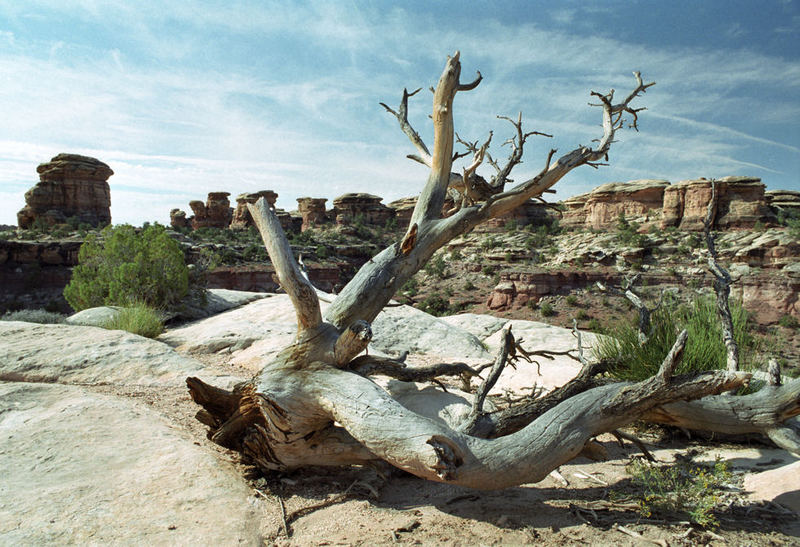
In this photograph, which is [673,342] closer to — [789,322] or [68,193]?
[789,322]

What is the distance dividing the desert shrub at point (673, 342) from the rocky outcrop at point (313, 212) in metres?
64.4

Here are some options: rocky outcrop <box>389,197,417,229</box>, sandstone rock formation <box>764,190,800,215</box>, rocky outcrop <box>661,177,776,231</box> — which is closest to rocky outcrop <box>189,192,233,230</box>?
rocky outcrop <box>389,197,417,229</box>

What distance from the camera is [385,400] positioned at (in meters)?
3.37

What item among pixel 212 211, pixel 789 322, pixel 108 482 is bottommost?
pixel 789 322

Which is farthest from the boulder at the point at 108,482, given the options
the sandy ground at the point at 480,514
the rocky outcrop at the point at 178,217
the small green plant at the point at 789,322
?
the rocky outcrop at the point at 178,217

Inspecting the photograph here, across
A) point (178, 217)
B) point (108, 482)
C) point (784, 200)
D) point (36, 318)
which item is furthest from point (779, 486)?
point (178, 217)

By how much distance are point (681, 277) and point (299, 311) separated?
42.3 m

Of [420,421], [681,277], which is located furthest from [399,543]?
[681,277]

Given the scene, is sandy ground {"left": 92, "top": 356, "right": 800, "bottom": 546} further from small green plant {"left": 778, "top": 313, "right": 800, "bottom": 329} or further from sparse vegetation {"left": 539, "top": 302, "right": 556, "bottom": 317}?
small green plant {"left": 778, "top": 313, "right": 800, "bottom": 329}

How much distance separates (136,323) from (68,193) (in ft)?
182

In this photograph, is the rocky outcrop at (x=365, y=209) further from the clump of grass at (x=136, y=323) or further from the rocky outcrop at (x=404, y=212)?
the clump of grass at (x=136, y=323)

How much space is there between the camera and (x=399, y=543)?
8.77ft

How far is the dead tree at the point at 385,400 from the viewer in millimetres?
3035

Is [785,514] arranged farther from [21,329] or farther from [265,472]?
[21,329]
